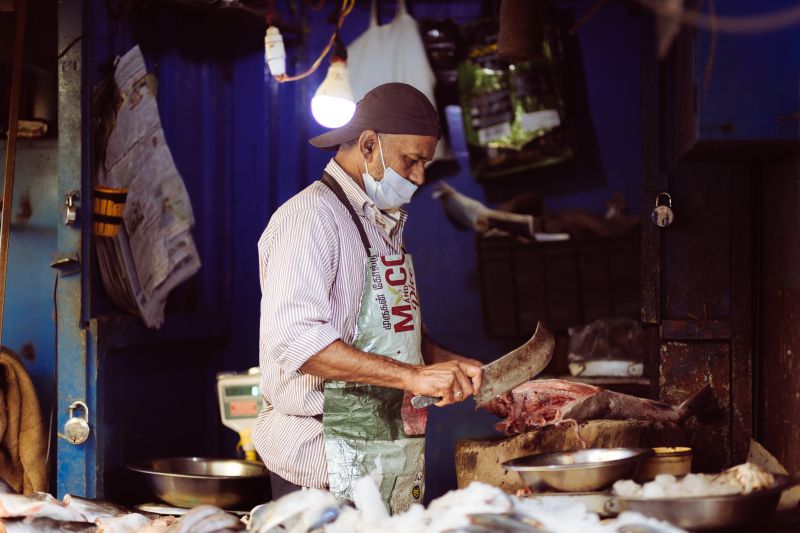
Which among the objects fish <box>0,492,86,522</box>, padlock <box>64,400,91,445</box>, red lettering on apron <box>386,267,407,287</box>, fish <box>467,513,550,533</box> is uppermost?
red lettering on apron <box>386,267,407,287</box>

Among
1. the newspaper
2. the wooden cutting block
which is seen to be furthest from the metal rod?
the wooden cutting block

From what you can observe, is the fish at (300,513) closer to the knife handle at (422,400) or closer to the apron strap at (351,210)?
the knife handle at (422,400)

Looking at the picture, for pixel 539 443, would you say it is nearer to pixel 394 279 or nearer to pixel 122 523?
pixel 394 279

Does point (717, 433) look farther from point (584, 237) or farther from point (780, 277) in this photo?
point (584, 237)

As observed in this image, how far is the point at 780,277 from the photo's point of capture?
12.9 ft

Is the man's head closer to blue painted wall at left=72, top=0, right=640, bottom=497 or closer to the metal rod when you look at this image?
the metal rod

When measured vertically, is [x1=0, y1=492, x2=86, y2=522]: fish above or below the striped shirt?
below

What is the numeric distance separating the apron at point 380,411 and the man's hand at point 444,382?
32 centimetres

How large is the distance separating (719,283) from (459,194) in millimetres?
2432

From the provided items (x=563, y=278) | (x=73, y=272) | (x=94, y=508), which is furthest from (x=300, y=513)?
(x=563, y=278)

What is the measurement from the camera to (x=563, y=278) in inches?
240

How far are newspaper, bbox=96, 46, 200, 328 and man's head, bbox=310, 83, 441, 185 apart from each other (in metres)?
1.57

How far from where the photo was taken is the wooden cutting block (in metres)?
3.94

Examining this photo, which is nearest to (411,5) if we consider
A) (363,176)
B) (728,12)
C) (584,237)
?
(584,237)
